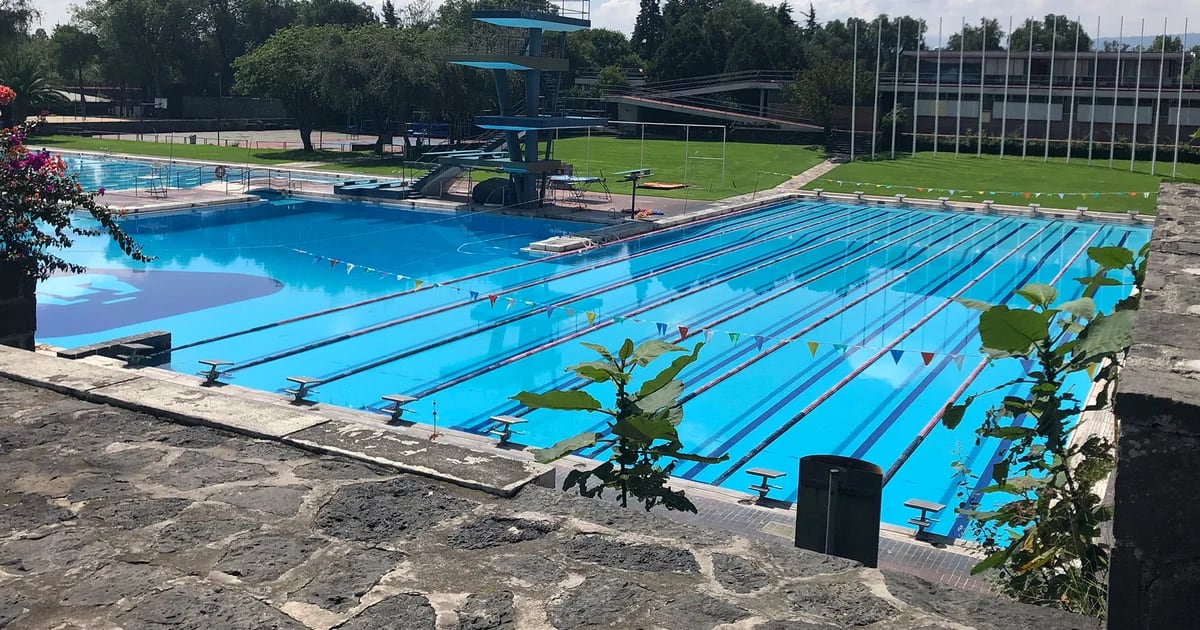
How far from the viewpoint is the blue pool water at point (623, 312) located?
14664 mm

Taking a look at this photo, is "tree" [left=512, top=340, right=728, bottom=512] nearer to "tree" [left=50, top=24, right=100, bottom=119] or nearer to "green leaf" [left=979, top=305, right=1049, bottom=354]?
"green leaf" [left=979, top=305, right=1049, bottom=354]

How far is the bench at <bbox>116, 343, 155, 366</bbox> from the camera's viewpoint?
14.7m

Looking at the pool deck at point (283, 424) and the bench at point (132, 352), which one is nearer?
the pool deck at point (283, 424)

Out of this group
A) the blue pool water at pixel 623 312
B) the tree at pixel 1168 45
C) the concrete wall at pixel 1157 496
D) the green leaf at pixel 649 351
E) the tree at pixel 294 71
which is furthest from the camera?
the tree at pixel 1168 45

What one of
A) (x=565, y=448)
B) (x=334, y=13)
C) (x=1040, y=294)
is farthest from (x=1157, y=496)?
(x=334, y=13)

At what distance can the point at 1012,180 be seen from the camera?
42812 mm

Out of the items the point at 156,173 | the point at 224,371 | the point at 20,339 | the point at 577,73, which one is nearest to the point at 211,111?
the point at 577,73

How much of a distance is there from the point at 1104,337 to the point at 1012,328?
0.87ft

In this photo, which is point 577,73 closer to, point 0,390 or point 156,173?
point 156,173

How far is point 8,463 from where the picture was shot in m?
4.04

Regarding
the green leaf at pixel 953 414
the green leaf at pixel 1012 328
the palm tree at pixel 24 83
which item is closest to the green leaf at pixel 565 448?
the green leaf at pixel 953 414

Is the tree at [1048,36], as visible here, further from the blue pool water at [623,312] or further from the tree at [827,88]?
the blue pool water at [623,312]

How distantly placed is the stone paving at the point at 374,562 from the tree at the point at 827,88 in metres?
53.2

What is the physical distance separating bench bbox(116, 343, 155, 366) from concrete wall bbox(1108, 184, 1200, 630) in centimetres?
1424
